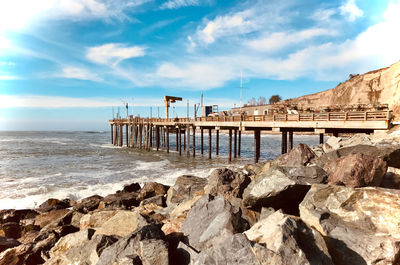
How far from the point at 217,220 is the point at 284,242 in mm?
1651

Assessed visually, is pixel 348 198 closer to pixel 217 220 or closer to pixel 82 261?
pixel 217 220

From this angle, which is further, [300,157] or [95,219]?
[300,157]

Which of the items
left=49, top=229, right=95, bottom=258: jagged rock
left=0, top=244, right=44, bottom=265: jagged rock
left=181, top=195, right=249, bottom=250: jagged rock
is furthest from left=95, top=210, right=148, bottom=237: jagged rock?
left=0, top=244, right=44, bottom=265: jagged rock

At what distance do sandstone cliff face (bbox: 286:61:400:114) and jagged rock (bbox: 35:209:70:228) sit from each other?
→ 160 ft

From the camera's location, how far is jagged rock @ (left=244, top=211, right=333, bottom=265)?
9.62ft

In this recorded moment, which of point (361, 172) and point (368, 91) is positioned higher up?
point (368, 91)

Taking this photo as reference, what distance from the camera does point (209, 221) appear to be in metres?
4.76

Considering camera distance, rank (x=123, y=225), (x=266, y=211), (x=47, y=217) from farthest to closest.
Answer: (x=47, y=217) < (x=123, y=225) < (x=266, y=211)

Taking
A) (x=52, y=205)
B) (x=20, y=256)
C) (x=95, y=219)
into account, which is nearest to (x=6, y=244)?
(x=20, y=256)

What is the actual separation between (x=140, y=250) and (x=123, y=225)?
2.14m

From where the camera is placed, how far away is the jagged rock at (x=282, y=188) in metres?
5.32

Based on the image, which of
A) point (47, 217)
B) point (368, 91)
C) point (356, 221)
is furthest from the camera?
point (368, 91)

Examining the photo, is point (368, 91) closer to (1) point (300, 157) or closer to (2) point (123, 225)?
(1) point (300, 157)

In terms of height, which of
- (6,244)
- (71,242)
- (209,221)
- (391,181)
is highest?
(391,181)
